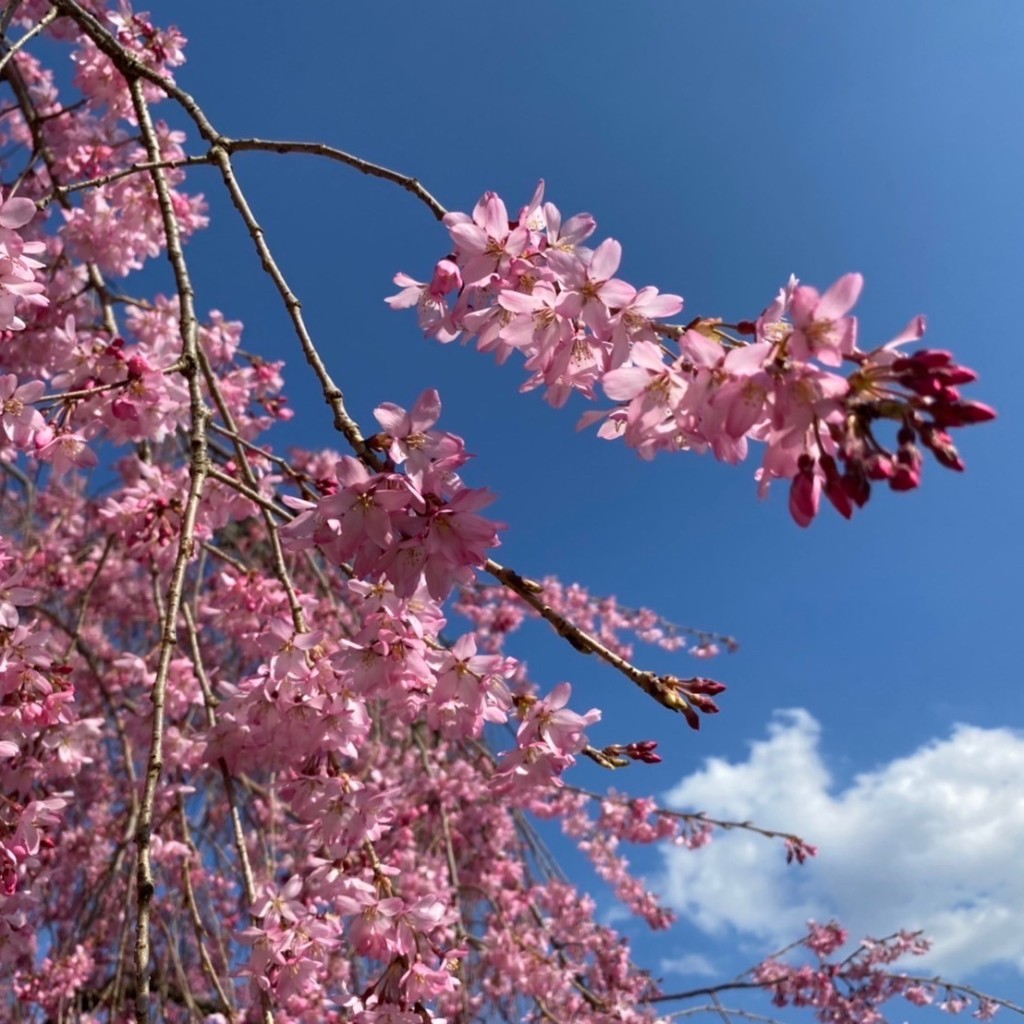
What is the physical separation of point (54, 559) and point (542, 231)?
4.30 metres

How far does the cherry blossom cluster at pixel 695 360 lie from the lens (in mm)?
1015

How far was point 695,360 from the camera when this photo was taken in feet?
3.96

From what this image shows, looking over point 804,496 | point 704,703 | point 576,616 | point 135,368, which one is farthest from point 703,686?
point 576,616

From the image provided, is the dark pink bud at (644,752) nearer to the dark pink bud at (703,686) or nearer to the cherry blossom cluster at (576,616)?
the dark pink bud at (703,686)

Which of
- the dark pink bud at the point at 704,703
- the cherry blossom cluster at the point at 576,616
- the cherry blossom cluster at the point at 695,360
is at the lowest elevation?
the dark pink bud at the point at 704,703

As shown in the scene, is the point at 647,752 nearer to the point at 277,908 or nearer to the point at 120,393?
the point at 277,908

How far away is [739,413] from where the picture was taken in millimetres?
1135

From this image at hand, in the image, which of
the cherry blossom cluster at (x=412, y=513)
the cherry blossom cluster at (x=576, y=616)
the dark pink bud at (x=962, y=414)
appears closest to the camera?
the dark pink bud at (x=962, y=414)

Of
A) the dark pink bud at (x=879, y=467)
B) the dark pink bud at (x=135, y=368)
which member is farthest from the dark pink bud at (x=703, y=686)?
the dark pink bud at (x=135, y=368)

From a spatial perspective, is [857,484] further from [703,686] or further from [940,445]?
[703,686]

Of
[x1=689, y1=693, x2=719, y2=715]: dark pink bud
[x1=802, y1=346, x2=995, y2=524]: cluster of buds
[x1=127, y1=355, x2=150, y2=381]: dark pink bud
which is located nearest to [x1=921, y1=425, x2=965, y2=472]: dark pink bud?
[x1=802, y1=346, x2=995, y2=524]: cluster of buds

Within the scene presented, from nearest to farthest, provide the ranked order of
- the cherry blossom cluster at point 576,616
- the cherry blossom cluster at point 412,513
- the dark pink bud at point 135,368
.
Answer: the cherry blossom cluster at point 412,513 < the dark pink bud at point 135,368 < the cherry blossom cluster at point 576,616

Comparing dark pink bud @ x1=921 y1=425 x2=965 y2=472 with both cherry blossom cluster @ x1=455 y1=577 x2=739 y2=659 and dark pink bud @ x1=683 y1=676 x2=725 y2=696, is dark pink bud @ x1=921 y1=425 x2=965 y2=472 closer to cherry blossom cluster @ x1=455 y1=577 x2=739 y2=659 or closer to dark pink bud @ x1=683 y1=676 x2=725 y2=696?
dark pink bud @ x1=683 y1=676 x2=725 y2=696

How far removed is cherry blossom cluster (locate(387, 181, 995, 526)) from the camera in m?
1.01
